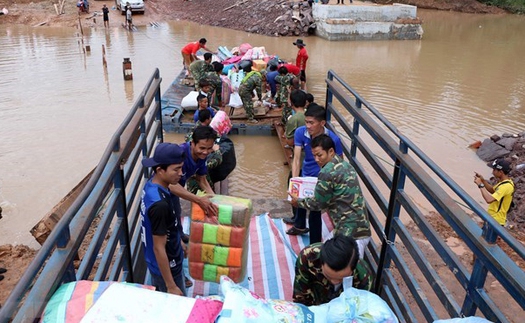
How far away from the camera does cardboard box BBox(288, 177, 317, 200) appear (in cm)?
412

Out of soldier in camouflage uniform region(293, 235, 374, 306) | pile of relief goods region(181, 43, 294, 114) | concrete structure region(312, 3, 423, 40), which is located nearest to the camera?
soldier in camouflage uniform region(293, 235, 374, 306)

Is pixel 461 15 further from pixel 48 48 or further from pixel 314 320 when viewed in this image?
pixel 314 320

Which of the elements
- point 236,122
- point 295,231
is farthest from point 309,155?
point 236,122

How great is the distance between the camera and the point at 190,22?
3177 centimetres

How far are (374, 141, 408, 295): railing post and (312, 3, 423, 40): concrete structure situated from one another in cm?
2255

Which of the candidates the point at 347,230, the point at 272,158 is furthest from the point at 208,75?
the point at 347,230

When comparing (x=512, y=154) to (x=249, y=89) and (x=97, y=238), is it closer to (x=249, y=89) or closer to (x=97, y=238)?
(x=249, y=89)

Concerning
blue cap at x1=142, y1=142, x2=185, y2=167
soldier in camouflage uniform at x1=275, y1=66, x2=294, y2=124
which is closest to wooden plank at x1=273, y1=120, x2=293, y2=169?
soldier in camouflage uniform at x1=275, y1=66, x2=294, y2=124

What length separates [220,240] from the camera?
367 cm

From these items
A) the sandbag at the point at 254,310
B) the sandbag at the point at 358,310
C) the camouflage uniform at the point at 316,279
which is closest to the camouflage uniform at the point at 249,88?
the camouflage uniform at the point at 316,279

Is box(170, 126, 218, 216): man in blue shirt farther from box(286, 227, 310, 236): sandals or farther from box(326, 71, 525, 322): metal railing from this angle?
box(326, 71, 525, 322): metal railing

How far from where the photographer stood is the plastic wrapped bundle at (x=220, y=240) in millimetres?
3617

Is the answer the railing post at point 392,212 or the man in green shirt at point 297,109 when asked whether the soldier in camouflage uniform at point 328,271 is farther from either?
the man in green shirt at point 297,109

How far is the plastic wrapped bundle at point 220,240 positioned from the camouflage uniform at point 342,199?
595 millimetres
